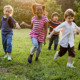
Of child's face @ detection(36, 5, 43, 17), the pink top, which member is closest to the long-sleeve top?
the pink top

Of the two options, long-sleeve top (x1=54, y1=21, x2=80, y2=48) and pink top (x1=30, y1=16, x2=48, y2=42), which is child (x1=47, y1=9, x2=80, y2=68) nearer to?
long-sleeve top (x1=54, y1=21, x2=80, y2=48)

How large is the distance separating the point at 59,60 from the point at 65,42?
3.48ft

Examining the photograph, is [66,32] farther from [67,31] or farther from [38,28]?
[38,28]

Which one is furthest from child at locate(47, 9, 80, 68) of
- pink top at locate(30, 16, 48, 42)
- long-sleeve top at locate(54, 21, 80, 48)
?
pink top at locate(30, 16, 48, 42)

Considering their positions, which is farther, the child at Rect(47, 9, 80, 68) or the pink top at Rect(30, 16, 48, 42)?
the pink top at Rect(30, 16, 48, 42)

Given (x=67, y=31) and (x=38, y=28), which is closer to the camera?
(x=67, y=31)

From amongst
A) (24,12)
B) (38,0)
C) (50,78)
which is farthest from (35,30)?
(38,0)

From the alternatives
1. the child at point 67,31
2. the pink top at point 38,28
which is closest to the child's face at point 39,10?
the pink top at point 38,28

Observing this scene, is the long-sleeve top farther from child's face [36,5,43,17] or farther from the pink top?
child's face [36,5,43,17]

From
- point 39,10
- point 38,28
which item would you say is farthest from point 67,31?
point 39,10

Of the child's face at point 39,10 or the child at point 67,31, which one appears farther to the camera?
the child's face at point 39,10

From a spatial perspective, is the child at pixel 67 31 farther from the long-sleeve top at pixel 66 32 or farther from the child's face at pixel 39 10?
the child's face at pixel 39 10

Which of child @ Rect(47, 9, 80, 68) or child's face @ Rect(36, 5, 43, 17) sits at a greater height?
child's face @ Rect(36, 5, 43, 17)

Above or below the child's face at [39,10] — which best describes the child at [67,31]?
below
